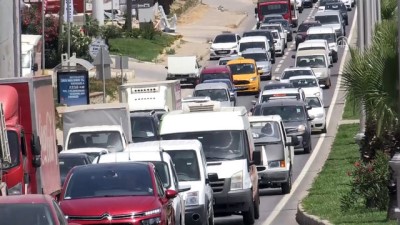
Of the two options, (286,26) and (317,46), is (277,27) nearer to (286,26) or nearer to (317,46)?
(286,26)

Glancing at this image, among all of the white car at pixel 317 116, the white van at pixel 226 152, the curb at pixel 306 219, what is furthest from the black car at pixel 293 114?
the curb at pixel 306 219

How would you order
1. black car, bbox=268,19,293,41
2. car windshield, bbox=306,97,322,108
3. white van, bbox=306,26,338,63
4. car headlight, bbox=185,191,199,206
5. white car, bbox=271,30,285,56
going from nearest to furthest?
car headlight, bbox=185,191,199,206 → car windshield, bbox=306,97,322,108 → white van, bbox=306,26,338,63 → white car, bbox=271,30,285,56 → black car, bbox=268,19,293,41

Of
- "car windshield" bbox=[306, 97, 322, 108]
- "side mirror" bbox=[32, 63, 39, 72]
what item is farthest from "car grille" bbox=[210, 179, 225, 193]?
"side mirror" bbox=[32, 63, 39, 72]

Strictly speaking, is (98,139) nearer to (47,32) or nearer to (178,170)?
(178,170)

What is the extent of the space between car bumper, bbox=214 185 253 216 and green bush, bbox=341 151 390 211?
6.54 feet

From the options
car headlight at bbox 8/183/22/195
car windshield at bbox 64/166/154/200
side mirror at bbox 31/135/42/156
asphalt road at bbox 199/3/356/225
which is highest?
side mirror at bbox 31/135/42/156

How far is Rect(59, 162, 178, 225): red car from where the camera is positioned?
17.0 m

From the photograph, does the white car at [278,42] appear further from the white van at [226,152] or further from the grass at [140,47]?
the white van at [226,152]

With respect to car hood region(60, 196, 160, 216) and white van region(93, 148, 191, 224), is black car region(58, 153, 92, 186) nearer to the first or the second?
white van region(93, 148, 191, 224)

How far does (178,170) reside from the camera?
22.3 metres

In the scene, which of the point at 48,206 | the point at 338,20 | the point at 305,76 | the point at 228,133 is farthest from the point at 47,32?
the point at 48,206

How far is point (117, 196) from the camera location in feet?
58.2

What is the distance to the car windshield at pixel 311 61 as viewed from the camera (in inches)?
2366

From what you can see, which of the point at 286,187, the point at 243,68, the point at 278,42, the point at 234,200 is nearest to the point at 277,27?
the point at 278,42
